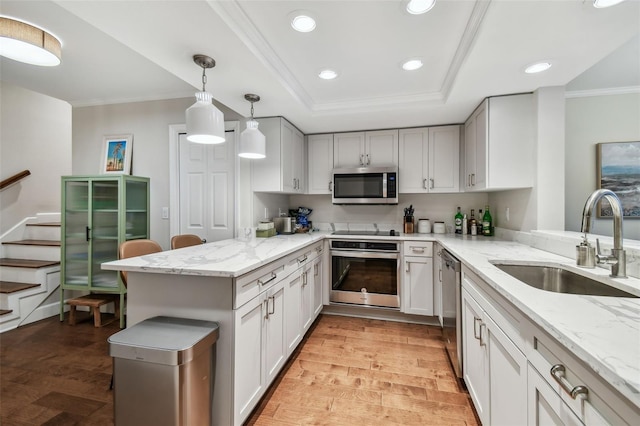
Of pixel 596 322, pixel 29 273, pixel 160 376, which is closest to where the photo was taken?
pixel 596 322

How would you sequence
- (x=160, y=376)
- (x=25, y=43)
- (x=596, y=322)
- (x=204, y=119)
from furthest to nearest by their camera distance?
(x=204, y=119) < (x=25, y=43) < (x=160, y=376) < (x=596, y=322)

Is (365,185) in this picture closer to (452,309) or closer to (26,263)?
(452,309)

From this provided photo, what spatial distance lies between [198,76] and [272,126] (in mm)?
1008

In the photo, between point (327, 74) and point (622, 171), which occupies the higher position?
point (327, 74)

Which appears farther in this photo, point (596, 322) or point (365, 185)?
point (365, 185)

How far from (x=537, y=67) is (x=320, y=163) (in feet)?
7.33

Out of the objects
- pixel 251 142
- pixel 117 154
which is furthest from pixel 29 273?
pixel 251 142

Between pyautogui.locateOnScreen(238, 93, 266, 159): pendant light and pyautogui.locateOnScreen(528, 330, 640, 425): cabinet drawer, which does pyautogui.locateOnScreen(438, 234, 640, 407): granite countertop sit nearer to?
pyautogui.locateOnScreen(528, 330, 640, 425): cabinet drawer

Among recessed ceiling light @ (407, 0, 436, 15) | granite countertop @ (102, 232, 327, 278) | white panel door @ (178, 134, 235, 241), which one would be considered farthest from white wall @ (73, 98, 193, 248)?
recessed ceiling light @ (407, 0, 436, 15)

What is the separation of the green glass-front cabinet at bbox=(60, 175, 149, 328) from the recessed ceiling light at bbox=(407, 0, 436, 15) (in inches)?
123

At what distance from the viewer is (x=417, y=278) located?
2811 millimetres

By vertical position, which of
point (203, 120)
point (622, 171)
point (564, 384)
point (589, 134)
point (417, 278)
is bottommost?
point (417, 278)

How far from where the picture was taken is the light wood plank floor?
62.7 inches

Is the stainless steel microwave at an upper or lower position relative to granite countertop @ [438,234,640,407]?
upper
